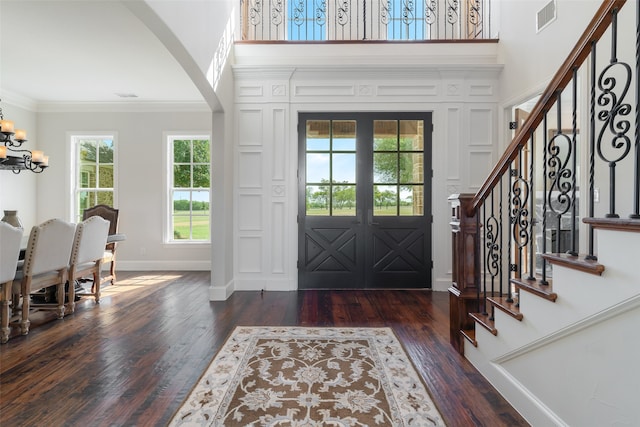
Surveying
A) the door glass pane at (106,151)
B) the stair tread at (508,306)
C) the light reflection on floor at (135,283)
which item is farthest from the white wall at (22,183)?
the stair tread at (508,306)

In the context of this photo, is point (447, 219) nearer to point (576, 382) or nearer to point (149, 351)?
point (576, 382)

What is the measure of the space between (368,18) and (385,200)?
3.70 m

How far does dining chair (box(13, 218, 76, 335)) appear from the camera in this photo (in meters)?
2.95

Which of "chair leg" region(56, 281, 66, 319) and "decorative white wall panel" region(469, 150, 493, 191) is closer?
"chair leg" region(56, 281, 66, 319)

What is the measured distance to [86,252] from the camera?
12.1 feet

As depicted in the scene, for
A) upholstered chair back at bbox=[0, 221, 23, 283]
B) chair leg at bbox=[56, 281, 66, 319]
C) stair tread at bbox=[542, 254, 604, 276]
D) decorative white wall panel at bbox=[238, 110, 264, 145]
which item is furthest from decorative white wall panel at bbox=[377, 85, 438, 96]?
chair leg at bbox=[56, 281, 66, 319]

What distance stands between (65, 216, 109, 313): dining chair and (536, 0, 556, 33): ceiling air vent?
5.29 m

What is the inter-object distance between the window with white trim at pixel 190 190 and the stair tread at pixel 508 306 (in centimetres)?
493

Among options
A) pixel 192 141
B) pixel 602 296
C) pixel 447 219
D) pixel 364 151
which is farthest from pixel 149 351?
pixel 192 141

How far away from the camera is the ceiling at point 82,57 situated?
3.30 m

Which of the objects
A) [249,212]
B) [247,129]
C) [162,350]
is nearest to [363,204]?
[249,212]

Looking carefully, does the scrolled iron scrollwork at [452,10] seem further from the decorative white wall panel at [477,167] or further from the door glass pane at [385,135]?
the decorative white wall panel at [477,167]

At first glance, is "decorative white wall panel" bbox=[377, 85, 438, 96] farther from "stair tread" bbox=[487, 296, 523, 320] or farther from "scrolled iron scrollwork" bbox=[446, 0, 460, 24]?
"stair tread" bbox=[487, 296, 523, 320]

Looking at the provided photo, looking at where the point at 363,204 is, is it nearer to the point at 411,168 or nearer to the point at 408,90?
the point at 411,168
